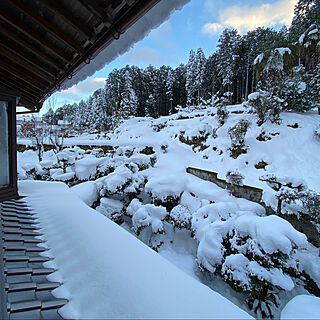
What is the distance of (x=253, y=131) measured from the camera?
843 cm

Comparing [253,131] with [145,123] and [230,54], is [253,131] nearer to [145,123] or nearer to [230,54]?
[145,123]

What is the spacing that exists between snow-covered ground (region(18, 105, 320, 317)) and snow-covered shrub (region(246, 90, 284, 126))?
1.25 ft

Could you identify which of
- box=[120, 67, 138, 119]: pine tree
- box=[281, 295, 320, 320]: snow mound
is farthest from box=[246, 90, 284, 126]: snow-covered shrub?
box=[120, 67, 138, 119]: pine tree

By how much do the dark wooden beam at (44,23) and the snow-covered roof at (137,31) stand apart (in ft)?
0.70

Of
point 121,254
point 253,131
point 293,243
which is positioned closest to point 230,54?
point 253,131

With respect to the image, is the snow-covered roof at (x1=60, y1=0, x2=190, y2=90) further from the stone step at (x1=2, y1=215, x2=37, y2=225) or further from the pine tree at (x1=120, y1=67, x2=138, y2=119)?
the pine tree at (x1=120, y1=67, x2=138, y2=119)

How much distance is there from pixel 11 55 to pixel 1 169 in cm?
140

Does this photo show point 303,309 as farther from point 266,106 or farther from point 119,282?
point 266,106

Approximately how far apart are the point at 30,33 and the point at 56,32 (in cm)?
33

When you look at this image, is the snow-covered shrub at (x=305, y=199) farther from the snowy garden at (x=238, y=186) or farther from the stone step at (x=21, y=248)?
the stone step at (x=21, y=248)

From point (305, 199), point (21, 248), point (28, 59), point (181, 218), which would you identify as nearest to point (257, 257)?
point (181, 218)

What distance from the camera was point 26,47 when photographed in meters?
1.74

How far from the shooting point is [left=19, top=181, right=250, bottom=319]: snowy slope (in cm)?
108

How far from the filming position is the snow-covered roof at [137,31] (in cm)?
110
